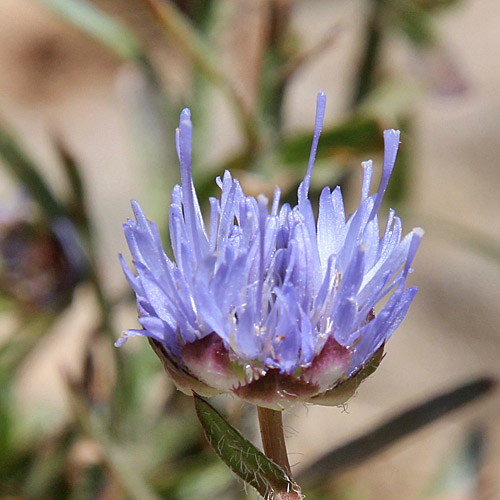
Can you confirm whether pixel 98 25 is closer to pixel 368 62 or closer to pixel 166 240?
pixel 166 240

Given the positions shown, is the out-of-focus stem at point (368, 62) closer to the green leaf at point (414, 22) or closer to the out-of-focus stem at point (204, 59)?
the green leaf at point (414, 22)

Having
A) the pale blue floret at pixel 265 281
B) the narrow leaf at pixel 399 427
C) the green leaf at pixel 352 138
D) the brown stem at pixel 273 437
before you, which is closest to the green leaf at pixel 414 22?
the green leaf at pixel 352 138

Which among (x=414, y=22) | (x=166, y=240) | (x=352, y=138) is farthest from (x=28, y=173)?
(x=414, y=22)

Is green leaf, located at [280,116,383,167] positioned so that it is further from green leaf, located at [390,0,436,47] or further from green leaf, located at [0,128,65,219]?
green leaf, located at [0,128,65,219]

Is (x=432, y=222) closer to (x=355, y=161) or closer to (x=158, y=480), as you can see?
(x=355, y=161)

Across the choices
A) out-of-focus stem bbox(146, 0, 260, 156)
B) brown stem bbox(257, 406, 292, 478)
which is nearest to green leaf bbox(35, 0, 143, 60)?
out-of-focus stem bbox(146, 0, 260, 156)

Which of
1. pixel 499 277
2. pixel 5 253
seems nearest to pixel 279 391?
pixel 5 253
